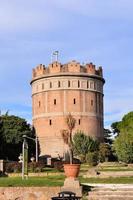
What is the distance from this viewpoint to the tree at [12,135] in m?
66.8

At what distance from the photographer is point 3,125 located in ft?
233

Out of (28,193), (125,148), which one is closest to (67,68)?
(125,148)

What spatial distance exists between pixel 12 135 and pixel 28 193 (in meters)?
51.2

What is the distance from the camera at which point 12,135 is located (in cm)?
6950

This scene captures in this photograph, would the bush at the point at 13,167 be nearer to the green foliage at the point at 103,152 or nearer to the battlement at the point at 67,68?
the green foliage at the point at 103,152

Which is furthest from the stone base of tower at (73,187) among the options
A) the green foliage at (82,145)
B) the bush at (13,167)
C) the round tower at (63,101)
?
the round tower at (63,101)

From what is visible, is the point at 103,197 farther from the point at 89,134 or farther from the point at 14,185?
the point at 89,134

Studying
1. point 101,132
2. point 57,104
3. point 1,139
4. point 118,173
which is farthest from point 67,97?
point 118,173

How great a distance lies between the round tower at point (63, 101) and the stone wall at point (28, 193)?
2202 inches

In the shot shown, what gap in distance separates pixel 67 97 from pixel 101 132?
23.5ft

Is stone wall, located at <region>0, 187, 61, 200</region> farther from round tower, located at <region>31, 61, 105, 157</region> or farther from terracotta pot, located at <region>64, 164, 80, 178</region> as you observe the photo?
round tower, located at <region>31, 61, 105, 157</region>

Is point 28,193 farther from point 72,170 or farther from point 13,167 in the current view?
point 13,167

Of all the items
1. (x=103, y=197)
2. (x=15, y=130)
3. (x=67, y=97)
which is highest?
(x=67, y=97)

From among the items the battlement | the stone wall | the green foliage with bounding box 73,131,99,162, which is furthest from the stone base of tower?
the battlement
